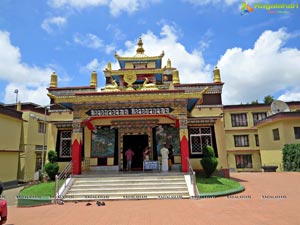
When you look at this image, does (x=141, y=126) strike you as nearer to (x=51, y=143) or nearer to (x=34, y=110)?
(x=51, y=143)

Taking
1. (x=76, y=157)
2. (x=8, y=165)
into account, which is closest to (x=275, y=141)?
(x=76, y=157)

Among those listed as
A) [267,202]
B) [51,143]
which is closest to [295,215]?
[267,202]

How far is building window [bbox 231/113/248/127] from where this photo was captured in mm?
31081

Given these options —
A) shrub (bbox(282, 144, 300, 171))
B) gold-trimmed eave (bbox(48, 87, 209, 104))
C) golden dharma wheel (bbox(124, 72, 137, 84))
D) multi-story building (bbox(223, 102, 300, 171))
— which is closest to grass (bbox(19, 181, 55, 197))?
gold-trimmed eave (bbox(48, 87, 209, 104))

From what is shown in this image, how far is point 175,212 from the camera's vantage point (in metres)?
7.29

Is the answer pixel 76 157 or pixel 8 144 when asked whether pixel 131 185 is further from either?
pixel 8 144

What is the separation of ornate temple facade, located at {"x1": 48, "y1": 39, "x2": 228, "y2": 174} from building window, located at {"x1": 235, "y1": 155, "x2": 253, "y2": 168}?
17.8 metres

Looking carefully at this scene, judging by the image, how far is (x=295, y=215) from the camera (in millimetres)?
6551

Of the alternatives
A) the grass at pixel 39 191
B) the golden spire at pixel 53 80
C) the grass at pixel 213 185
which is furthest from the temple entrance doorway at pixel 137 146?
the golden spire at pixel 53 80

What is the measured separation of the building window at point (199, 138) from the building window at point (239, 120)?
17.9m

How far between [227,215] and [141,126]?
357 inches

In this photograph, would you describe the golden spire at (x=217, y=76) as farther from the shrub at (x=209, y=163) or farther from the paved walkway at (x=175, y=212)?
the paved walkway at (x=175, y=212)

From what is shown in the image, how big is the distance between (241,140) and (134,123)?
21765 millimetres

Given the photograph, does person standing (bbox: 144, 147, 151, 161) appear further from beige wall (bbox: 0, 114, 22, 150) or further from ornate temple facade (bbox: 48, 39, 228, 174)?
beige wall (bbox: 0, 114, 22, 150)
